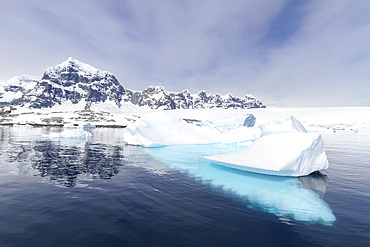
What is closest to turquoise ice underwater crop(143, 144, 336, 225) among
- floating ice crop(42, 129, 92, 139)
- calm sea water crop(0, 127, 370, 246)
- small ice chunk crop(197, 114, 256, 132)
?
calm sea water crop(0, 127, 370, 246)

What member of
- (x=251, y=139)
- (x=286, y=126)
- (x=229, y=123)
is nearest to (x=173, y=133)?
(x=229, y=123)

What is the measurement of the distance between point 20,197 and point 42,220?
9.21 feet

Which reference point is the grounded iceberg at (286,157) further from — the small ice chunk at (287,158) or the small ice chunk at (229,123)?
the small ice chunk at (229,123)

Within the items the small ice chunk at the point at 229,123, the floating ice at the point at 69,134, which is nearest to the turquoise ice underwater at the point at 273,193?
the small ice chunk at the point at 229,123

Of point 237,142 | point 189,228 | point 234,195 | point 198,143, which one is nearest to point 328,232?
point 234,195

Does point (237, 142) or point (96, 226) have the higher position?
point (237, 142)

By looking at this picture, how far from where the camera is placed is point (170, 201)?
757cm

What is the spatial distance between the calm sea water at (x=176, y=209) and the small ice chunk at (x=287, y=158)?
28.8 inches

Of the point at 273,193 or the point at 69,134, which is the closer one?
the point at 273,193

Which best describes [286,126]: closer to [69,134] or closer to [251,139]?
[251,139]

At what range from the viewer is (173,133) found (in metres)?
29.4

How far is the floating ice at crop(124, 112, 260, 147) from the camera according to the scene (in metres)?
27.3

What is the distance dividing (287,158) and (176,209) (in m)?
7.82

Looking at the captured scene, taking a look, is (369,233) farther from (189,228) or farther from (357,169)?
(357,169)
